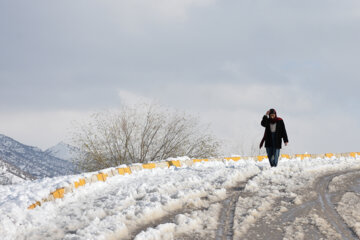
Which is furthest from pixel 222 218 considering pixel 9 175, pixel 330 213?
pixel 9 175

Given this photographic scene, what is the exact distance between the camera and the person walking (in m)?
10.6

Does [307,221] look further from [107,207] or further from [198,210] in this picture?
[107,207]

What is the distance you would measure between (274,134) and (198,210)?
17.6 feet

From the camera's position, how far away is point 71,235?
16.4ft

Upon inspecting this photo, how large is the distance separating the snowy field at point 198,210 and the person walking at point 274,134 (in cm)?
205

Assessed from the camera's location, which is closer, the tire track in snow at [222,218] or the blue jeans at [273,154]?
the tire track in snow at [222,218]

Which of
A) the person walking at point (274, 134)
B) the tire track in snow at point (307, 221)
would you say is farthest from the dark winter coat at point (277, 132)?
the tire track in snow at point (307, 221)

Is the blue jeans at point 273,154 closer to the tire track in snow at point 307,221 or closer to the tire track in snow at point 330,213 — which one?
the tire track in snow at point 330,213

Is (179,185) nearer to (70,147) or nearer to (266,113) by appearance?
(266,113)

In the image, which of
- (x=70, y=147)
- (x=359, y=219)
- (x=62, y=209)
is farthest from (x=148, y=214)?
(x=70, y=147)

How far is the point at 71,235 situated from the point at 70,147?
49.9 ft

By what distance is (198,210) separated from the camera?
19.3ft

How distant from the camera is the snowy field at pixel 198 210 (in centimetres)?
504

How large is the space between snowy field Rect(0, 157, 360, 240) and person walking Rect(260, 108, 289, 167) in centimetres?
205
